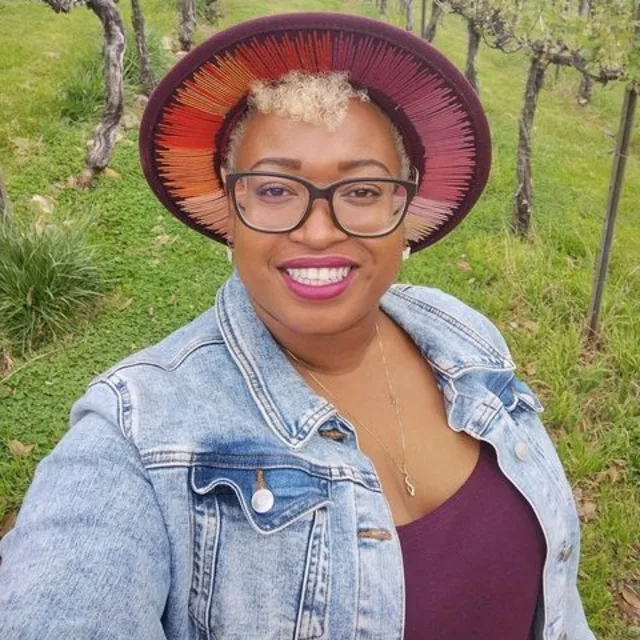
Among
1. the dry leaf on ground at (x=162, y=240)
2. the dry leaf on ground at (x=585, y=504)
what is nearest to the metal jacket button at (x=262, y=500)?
the dry leaf on ground at (x=585, y=504)

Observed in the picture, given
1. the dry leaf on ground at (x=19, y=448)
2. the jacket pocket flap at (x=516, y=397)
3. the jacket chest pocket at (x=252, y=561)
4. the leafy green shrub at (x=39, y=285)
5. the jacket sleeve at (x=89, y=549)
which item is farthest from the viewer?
the leafy green shrub at (x=39, y=285)

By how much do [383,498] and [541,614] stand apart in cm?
66

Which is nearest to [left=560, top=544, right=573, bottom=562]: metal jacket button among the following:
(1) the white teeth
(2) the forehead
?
(1) the white teeth

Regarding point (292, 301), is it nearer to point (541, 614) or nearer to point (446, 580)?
point (446, 580)

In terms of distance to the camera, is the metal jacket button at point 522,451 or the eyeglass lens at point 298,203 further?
the metal jacket button at point 522,451

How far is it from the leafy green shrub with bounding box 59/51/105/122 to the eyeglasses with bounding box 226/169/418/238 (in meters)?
6.41

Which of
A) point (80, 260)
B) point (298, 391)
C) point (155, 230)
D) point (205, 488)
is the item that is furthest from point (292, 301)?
point (155, 230)

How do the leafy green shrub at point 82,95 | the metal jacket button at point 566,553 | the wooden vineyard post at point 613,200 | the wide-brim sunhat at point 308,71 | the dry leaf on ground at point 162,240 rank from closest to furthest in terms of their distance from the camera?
the wide-brim sunhat at point 308,71 < the metal jacket button at point 566,553 < the wooden vineyard post at point 613,200 < the dry leaf on ground at point 162,240 < the leafy green shrub at point 82,95

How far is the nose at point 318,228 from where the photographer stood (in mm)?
1474

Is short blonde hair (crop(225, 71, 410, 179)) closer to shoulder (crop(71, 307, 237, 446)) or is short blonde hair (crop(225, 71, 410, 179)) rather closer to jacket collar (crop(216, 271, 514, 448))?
jacket collar (crop(216, 271, 514, 448))

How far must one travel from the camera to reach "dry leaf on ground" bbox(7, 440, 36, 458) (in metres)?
3.60

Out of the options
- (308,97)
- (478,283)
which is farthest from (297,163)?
(478,283)

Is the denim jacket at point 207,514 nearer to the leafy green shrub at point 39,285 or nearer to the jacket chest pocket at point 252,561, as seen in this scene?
the jacket chest pocket at point 252,561

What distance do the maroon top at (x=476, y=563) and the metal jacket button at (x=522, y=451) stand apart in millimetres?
77
